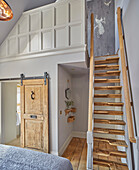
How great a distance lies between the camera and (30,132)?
258 centimetres

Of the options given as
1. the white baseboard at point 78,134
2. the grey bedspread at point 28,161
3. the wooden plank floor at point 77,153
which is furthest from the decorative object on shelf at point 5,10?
the white baseboard at point 78,134

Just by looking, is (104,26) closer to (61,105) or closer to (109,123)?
(61,105)

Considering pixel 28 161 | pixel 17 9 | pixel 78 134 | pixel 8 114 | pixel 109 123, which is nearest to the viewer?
pixel 28 161

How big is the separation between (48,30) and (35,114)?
7.07 feet

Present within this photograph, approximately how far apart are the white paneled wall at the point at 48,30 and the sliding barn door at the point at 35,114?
92cm

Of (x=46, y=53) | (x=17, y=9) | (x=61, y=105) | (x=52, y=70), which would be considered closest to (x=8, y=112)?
(x=61, y=105)

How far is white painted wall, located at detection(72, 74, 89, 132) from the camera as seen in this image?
3.66 meters

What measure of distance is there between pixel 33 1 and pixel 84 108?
11.8ft

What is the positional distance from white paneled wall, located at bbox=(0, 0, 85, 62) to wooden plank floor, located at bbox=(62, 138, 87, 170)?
2620mm

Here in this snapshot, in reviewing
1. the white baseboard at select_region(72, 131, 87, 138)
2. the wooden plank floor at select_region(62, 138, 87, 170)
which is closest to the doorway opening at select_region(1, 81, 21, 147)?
the wooden plank floor at select_region(62, 138, 87, 170)

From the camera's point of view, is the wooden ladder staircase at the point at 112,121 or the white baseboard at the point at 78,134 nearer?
the wooden ladder staircase at the point at 112,121

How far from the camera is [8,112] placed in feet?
10.5

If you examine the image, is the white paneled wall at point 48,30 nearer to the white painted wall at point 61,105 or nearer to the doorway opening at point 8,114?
the white painted wall at point 61,105

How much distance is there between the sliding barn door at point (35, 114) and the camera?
246cm
